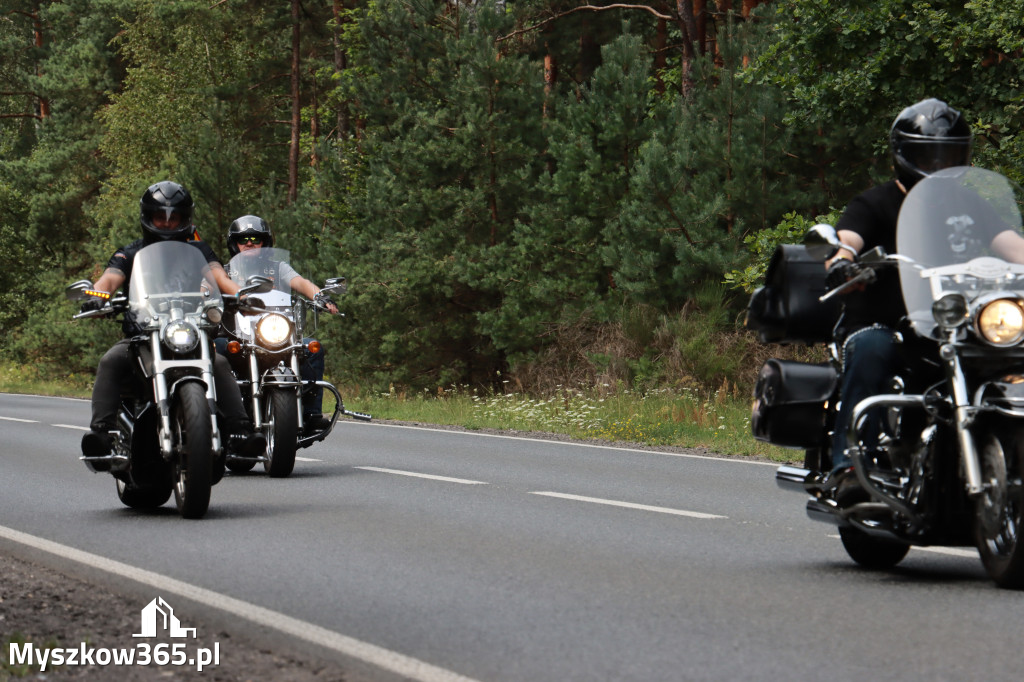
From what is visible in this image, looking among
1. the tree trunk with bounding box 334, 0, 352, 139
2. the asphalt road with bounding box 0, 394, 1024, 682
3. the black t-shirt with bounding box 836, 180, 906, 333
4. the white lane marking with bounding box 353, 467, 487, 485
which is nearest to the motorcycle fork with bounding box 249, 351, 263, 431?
the asphalt road with bounding box 0, 394, 1024, 682

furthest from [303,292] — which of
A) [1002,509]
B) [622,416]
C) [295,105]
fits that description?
[295,105]

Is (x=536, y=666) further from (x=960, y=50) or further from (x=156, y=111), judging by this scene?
(x=156, y=111)

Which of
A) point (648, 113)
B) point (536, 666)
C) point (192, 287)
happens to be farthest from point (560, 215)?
point (536, 666)

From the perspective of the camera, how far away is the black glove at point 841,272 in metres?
6.73

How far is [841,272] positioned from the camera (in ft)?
22.3

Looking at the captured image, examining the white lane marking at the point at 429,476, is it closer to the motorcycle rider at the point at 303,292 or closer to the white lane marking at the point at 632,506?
the motorcycle rider at the point at 303,292

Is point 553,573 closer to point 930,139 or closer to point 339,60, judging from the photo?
point 930,139

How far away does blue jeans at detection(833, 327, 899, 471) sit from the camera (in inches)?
270

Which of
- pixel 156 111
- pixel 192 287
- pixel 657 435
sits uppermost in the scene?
pixel 156 111

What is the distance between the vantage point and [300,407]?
12.7m

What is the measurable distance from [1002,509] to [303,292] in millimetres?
7592

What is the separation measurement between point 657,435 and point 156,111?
37.9 meters

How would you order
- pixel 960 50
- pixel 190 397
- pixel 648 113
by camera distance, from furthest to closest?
pixel 648 113, pixel 960 50, pixel 190 397

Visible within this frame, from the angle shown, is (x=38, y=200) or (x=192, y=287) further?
(x=38, y=200)
